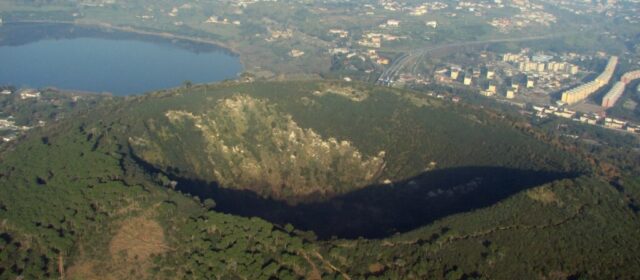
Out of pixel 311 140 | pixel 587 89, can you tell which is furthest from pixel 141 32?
pixel 587 89

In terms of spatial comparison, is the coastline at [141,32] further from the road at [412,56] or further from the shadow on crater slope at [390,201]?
the shadow on crater slope at [390,201]

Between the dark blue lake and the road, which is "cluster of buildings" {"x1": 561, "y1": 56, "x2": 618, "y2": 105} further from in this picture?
the dark blue lake

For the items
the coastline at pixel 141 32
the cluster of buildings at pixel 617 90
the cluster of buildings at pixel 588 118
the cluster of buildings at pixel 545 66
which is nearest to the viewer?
the cluster of buildings at pixel 588 118

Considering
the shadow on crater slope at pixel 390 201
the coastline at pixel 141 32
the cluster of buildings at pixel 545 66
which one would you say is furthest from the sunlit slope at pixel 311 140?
the coastline at pixel 141 32

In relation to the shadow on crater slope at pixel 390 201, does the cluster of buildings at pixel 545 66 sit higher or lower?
lower

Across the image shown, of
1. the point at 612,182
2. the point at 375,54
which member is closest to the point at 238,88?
the point at 612,182

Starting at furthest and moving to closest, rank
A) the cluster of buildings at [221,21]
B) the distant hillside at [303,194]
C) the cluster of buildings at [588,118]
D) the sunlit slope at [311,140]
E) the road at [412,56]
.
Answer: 1. the cluster of buildings at [221,21]
2. the road at [412,56]
3. the cluster of buildings at [588,118]
4. the sunlit slope at [311,140]
5. the distant hillside at [303,194]
